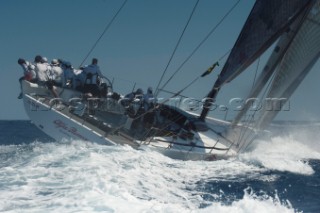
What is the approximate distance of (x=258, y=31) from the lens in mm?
12602

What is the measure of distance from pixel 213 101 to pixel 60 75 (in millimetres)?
5161

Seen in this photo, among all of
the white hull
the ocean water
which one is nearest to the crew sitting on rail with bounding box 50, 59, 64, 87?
the white hull

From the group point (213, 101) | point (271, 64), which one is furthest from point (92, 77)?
point (271, 64)

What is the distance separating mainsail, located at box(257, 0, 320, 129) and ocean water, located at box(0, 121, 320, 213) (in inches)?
83.4

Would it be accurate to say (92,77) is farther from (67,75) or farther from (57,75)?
(57,75)

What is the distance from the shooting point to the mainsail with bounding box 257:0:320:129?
12.6m

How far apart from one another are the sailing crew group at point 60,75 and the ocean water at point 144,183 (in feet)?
9.82

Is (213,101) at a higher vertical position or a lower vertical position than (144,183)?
higher

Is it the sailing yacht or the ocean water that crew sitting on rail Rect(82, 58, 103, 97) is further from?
the ocean water

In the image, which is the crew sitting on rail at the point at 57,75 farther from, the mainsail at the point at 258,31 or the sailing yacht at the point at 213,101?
the mainsail at the point at 258,31

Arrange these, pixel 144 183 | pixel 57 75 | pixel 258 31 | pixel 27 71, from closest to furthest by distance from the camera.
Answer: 1. pixel 144 183
2. pixel 258 31
3. pixel 27 71
4. pixel 57 75

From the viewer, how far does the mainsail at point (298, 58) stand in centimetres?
1255

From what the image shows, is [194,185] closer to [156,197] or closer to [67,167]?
[156,197]

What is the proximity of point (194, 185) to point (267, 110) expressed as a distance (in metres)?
5.38
